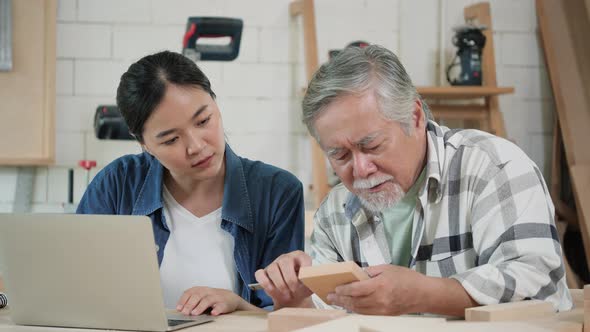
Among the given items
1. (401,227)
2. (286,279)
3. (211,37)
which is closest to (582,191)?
(211,37)

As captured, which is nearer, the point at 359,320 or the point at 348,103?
the point at 359,320

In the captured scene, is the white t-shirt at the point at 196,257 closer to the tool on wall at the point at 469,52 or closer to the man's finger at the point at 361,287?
the man's finger at the point at 361,287

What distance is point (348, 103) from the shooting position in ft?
5.74

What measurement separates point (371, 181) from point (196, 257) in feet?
2.15

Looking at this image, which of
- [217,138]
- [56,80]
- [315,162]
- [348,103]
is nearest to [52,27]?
[56,80]

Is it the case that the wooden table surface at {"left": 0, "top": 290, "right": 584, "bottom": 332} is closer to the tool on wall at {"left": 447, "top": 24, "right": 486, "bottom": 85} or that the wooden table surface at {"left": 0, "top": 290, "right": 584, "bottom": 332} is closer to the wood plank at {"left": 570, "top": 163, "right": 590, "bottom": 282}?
the wood plank at {"left": 570, "top": 163, "right": 590, "bottom": 282}

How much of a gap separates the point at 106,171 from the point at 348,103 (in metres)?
0.89

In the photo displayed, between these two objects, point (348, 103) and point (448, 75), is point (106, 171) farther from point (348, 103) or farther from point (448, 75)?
point (448, 75)

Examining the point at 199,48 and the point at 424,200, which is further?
the point at 199,48

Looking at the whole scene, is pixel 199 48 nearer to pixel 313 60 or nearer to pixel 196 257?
pixel 313 60

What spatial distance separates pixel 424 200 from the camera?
1819mm

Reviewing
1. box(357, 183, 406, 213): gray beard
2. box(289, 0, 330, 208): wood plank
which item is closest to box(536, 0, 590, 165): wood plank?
box(289, 0, 330, 208): wood plank

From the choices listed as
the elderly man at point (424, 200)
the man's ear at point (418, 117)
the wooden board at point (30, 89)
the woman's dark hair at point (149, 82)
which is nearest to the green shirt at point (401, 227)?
the elderly man at point (424, 200)

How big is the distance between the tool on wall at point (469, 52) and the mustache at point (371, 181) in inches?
88.9
